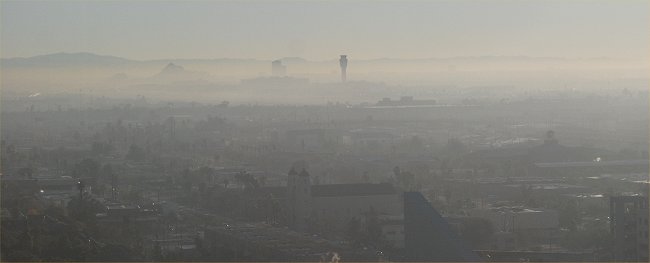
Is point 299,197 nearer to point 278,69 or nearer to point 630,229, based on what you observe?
point 630,229

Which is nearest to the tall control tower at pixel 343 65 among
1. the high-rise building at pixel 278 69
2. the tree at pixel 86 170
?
the high-rise building at pixel 278 69

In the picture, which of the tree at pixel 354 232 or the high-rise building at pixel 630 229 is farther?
the tree at pixel 354 232

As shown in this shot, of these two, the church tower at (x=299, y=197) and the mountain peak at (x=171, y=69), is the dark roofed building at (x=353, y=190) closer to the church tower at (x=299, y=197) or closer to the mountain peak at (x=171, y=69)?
the church tower at (x=299, y=197)

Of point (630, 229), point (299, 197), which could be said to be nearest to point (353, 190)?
point (299, 197)

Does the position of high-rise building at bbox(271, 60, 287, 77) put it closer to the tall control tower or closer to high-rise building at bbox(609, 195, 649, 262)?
the tall control tower

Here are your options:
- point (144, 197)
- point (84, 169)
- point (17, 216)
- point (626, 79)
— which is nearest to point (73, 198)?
point (144, 197)

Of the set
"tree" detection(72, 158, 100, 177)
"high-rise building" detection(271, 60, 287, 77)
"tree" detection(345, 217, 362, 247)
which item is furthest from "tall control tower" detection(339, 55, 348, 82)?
"tree" detection(345, 217, 362, 247)
